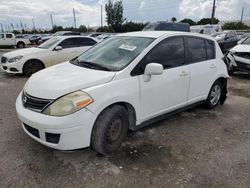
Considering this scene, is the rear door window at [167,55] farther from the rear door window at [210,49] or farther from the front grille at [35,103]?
the front grille at [35,103]

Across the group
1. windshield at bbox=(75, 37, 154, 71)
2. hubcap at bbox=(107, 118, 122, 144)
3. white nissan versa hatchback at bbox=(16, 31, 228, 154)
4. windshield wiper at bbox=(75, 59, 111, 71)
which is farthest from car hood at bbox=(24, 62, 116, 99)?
hubcap at bbox=(107, 118, 122, 144)

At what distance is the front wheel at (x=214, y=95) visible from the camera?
4590mm

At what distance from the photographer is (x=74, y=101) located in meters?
2.55

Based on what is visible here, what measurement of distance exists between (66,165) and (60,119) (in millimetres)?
661

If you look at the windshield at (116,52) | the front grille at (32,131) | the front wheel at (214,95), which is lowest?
the front wheel at (214,95)

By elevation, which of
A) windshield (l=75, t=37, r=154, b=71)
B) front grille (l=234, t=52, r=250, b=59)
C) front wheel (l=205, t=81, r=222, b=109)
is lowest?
front wheel (l=205, t=81, r=222, b=109)

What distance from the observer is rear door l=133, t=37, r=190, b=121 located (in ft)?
10.6

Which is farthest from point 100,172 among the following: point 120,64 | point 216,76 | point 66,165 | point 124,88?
point 216,76

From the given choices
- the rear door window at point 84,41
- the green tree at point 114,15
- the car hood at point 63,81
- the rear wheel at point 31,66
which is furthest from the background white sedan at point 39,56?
the green tree at point 114,15

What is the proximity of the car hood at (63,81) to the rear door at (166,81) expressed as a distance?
588mm

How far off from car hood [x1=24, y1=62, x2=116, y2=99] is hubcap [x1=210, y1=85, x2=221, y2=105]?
265 cm

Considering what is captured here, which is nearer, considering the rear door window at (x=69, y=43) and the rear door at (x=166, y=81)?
the rear door at (x=166, y=81)

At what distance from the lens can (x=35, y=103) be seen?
2711 millimetres

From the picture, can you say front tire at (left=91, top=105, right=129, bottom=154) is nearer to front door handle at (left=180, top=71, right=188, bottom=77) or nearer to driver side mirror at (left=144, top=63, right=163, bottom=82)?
driver side mirror at (left=144, top=63, right=163, bottom=82)
